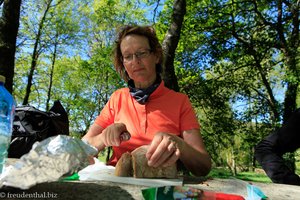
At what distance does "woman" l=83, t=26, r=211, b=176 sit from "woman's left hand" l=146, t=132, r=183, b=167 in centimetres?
47

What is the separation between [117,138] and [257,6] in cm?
1029

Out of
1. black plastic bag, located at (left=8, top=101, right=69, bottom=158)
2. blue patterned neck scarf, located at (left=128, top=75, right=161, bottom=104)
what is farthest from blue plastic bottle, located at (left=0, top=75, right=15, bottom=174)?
black plastic bag, located at (left=8, top=101, right=69, bottom=158)

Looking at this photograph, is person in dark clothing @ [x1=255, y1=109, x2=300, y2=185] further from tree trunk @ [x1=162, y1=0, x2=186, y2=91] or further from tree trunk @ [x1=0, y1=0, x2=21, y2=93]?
tree trunk @ [x1=0, y1=0, x2=21, y2=93]

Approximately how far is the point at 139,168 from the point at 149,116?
734 mm

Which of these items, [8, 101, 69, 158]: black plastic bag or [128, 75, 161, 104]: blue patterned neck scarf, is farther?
[8, 101, 69, 158]: black plastic bag

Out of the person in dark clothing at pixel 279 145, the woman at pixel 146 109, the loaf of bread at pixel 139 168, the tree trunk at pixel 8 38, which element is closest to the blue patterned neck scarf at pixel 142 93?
the woman at pixel 146 109

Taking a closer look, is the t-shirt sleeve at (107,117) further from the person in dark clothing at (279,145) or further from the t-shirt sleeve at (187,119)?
the person in dark clothing at (279,145)

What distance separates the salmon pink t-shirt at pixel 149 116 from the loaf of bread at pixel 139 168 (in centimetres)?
55

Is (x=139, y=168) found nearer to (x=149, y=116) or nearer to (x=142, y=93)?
(x=149, y=116)

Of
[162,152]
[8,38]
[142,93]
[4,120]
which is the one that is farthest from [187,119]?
[8,38]

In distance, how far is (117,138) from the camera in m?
1.50

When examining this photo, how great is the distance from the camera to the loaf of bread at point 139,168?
4.52 ft

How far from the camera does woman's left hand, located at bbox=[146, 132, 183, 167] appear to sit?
1.29 m

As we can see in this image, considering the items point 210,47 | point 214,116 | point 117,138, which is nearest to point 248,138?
point 214,116
